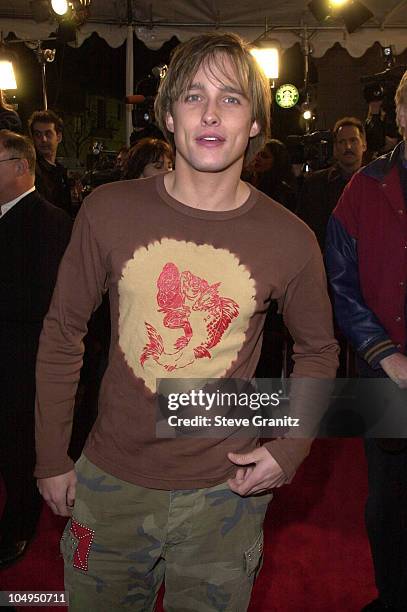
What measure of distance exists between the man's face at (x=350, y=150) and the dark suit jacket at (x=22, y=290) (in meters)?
2.52

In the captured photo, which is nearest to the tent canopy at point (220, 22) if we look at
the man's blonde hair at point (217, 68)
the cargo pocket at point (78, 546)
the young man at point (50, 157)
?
the young man at point (50, 157)

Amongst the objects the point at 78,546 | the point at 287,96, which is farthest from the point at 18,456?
the point at 287,96

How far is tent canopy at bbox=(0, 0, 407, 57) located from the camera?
6438 millimetres

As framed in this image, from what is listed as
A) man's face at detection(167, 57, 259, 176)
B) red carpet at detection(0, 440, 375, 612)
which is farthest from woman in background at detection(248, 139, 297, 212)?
man's face at detection(167, 57, 259, 176)

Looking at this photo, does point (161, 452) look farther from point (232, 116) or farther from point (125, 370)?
point (232, 116)

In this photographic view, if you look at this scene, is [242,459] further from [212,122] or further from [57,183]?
[57,183]

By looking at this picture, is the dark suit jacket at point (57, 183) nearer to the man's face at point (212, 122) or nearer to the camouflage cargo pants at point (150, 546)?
the man's face at point (212, 122)

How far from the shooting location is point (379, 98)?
4.39 meters

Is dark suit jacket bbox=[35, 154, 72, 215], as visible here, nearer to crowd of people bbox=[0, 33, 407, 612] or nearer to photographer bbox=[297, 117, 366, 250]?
photographer bbox=[297, 117, 366, 250]

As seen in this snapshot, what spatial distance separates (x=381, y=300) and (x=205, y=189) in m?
0.91

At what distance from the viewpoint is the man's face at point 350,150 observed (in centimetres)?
465

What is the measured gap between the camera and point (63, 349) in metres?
1.51

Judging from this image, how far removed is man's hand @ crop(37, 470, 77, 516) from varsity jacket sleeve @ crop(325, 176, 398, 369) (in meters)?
1.09

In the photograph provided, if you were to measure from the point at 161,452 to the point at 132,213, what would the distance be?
537 millimetres
